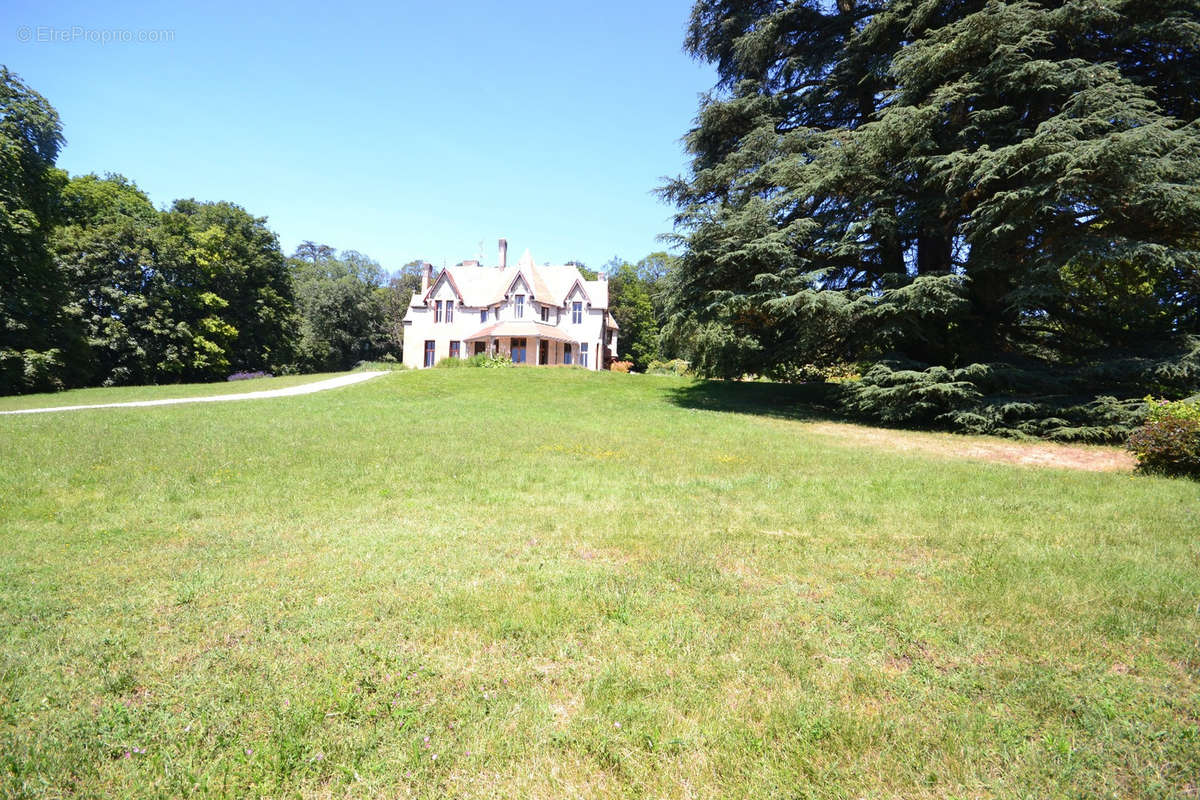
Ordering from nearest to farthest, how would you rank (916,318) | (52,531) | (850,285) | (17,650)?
(17,650), (52,531), (916,318), (850,285)

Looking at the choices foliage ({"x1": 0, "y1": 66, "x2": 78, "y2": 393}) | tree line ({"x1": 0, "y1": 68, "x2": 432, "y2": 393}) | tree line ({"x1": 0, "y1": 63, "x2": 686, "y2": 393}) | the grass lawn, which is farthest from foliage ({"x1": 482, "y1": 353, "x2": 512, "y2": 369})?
the grass lawn

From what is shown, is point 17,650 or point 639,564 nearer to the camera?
point 17,650

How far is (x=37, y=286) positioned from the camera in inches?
1134

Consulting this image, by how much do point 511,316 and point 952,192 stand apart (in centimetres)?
3281

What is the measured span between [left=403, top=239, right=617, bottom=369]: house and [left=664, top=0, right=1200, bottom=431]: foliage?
902 inches

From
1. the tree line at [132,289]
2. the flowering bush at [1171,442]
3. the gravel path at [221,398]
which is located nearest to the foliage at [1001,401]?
the flowering bush at [1171,442]

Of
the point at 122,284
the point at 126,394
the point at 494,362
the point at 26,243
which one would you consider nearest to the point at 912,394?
the point at 494,362

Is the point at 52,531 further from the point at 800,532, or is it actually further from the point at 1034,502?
the point at 1034,502

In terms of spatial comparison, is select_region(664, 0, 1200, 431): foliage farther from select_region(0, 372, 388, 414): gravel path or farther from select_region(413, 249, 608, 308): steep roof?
select_region(413, 249, 608, 308): steep roof

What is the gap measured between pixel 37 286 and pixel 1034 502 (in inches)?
1696

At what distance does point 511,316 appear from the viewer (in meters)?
43.5

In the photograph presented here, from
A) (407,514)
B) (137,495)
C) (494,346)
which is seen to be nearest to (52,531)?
(137,495)

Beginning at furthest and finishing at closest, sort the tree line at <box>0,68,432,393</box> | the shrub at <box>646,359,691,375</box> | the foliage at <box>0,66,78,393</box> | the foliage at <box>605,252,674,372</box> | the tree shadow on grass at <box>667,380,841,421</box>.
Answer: the foliage at <box>605,252,674,372</box>, the shrub at <box>646,359,691,375</box>, the tree line at <box>0,68,432,393</box>, the foliage at <box>0,66,78,393</box>, the tree shadow on grass at <box>667,380,841,421</box>

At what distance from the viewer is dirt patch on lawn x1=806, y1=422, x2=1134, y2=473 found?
1116 centimetres
